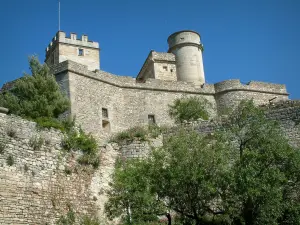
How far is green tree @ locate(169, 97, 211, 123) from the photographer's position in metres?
30.5

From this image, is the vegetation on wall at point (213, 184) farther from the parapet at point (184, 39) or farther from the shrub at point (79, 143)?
the parapet at point (184, 39)

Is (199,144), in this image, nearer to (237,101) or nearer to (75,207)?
(75,207)

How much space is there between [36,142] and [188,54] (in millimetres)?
24529

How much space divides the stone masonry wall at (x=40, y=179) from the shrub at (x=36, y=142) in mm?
39

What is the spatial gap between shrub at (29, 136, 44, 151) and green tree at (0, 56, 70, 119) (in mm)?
6363

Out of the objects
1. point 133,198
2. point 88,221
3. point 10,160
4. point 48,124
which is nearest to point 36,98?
point 48,124

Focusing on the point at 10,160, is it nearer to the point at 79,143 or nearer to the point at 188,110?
the point at 79,143

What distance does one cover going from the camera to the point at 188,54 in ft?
128

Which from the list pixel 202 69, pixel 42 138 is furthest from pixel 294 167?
pixel 202 69

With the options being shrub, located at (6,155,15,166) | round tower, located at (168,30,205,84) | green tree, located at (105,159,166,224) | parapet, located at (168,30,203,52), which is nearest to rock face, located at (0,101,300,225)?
shrub, located at (6,155,15,166)

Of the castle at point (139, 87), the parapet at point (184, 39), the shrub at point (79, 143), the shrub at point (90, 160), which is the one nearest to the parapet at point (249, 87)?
the castle at point (139, 87)

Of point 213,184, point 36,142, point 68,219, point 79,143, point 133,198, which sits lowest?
point 68,219

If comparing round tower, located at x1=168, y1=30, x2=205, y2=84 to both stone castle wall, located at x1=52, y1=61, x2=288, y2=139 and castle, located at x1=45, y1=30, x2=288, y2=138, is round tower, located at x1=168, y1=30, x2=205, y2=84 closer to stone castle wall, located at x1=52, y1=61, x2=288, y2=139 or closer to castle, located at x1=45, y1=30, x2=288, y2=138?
castle, located at x1=45, y1=30, x2=288, y2=138

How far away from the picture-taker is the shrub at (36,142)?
53.5 feet
